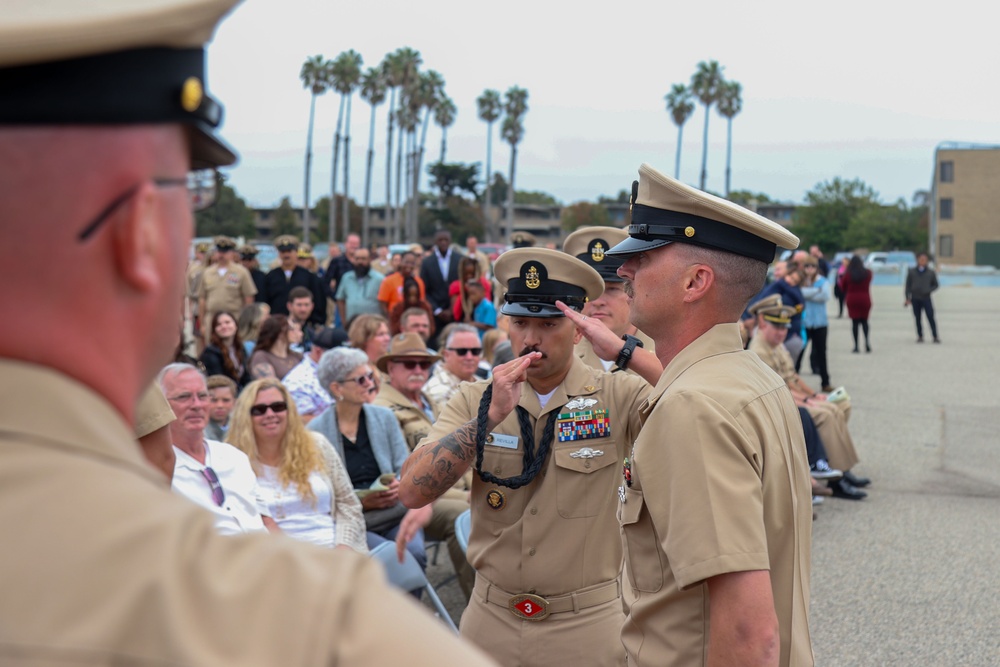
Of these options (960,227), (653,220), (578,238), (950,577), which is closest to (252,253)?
(578,238)

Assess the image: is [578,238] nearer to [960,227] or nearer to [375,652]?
[375,652]

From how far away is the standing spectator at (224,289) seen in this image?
470 inches

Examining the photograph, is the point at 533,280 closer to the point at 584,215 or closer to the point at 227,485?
the point at 227,485

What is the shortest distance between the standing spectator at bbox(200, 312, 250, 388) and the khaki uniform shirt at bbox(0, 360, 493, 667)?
27.3 ft

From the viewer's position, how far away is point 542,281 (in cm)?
384

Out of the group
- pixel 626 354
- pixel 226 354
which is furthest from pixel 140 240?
pixel 226 354

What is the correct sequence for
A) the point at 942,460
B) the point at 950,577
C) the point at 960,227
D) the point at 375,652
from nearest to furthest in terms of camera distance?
1. the point at 375,652
2. the point at 950,577
3. the point at 942,460
4. the point at 960,227

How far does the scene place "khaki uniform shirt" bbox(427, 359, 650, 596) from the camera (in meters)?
3.43

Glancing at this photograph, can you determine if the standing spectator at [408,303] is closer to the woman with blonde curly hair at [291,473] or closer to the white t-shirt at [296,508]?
the woman with blonde curly hair at [291,473]

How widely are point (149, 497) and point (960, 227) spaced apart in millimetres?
88620

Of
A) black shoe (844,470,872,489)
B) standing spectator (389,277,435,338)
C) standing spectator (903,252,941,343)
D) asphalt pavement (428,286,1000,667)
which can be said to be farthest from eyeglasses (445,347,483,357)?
standing spectator (903,252,941,343)

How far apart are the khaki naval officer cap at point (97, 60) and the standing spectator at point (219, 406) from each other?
5.95 m

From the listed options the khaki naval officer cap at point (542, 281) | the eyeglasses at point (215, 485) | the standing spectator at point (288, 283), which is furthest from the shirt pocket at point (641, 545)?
the standing spectator at point (288, 283)

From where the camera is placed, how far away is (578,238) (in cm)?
582
